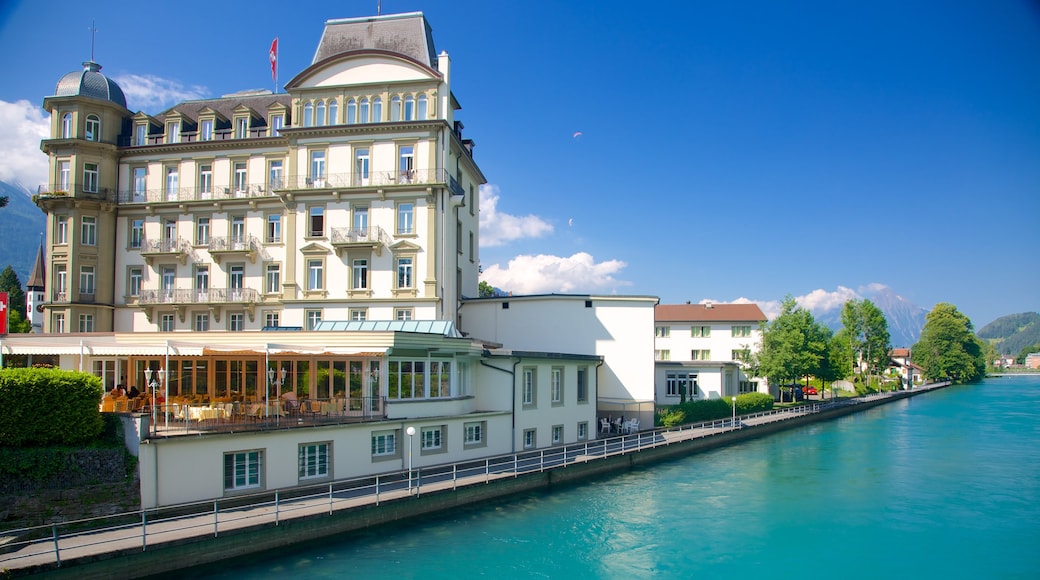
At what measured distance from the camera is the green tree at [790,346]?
60.0 metres

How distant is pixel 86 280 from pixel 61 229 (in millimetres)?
3097

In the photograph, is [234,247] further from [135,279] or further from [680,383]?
[680,383]

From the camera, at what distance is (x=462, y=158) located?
1580 inches

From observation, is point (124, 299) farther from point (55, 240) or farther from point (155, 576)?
point (155, 576)

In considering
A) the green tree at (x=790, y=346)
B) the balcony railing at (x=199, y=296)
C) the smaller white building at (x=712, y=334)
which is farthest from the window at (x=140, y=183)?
the green tree at (x=790, y=346)

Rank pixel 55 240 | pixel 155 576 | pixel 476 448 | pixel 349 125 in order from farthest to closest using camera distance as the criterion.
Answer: pixel 55 240, pixel 349 125, pixel 476 448, pixel 155 576

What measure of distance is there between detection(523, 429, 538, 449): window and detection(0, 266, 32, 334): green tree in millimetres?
42132

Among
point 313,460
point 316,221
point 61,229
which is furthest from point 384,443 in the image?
point 61,229

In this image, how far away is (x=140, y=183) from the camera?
39.0 metres

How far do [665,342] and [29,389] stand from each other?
5957cm

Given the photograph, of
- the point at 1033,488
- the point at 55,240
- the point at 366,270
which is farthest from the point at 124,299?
the point at 1033,488

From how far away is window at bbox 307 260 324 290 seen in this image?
36.5 meters

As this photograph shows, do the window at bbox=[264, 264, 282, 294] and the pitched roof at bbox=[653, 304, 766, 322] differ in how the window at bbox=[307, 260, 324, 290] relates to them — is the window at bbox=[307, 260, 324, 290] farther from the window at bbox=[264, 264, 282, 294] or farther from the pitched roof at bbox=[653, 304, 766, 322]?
the pitched roof at bbox=[653, 304, 766, 322]

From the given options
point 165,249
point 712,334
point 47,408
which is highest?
point 165,249
